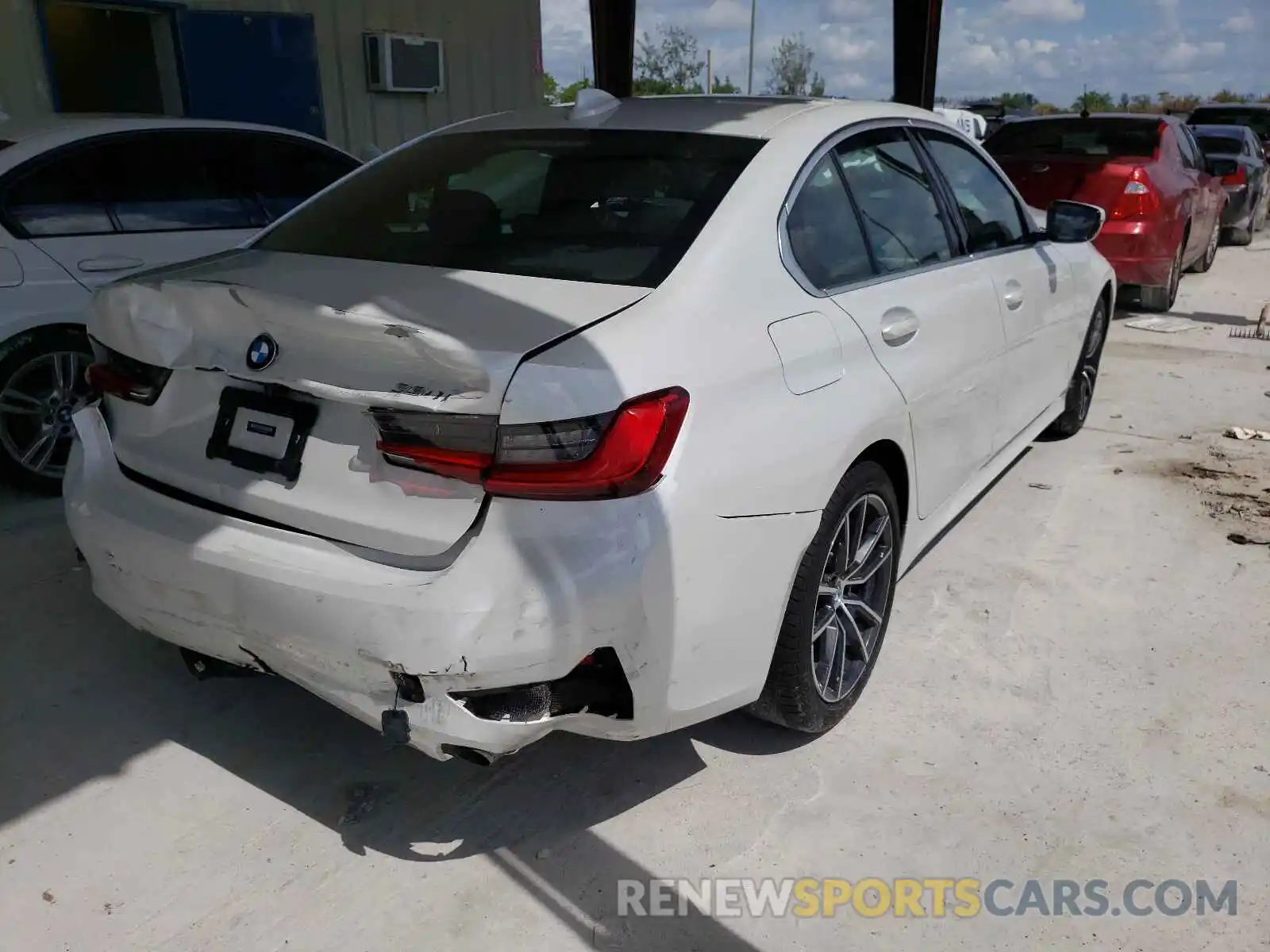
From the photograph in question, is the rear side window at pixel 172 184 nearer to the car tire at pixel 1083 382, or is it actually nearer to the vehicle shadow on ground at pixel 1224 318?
the car tire at pixel 1083 382

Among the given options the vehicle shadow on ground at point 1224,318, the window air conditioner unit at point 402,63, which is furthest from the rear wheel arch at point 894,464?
the window air conditioner unit at point 402,63

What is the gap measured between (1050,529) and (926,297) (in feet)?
5.75

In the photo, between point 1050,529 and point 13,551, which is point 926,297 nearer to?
point 1050,529

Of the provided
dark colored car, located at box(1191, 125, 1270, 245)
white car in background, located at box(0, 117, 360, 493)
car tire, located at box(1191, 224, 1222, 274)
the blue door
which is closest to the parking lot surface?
white car in background, located at box(0, 117, 360, 493)

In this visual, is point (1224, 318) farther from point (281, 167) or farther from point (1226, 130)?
point (281, 167)

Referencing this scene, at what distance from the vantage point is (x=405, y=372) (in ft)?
6.87

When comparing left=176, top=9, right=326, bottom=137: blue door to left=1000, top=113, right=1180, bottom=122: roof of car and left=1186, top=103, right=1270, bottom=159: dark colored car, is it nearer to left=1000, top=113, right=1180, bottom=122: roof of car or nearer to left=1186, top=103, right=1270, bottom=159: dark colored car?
left=1000, top=113, right=1180, bottom=122: roof of car

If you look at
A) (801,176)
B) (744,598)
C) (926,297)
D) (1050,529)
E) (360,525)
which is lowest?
(1050,529)

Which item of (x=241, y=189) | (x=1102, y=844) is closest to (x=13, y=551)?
(x=241, y=189)

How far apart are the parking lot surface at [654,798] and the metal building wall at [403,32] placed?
16.4 feet

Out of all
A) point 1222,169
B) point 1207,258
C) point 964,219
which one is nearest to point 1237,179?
point 1207,258

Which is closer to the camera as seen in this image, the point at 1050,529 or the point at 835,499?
the point at 835,499

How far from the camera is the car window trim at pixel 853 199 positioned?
2.65m

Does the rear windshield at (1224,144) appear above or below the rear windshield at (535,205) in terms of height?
below
